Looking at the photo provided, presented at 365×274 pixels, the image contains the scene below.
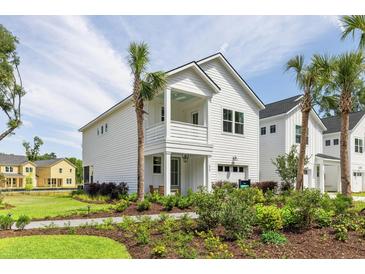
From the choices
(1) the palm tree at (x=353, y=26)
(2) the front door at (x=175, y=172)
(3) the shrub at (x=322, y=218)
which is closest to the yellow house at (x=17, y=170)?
(2) the front door at (x=175, y=172)

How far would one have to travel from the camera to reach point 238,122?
20156mm

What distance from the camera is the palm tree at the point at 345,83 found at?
12.1 meters

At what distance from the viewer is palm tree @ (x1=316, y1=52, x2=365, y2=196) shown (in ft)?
39.7

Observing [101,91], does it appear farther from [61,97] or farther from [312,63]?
[312,63]

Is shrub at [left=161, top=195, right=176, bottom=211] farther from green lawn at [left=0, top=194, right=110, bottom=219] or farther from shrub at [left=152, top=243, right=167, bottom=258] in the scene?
shrub at [left=152, top=243, right=167, bottom=258]

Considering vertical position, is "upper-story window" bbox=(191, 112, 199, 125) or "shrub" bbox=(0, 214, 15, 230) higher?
"upper-story window" bbox=(191, 112, 199, 125)

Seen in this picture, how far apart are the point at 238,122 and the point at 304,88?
5.23 m

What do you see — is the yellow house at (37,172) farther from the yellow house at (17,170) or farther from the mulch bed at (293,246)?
the mulch bed at (293,246)

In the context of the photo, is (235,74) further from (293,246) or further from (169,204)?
(293,246)

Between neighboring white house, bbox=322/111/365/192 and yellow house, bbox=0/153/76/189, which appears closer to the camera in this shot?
neighboring white house, bbox=322/111/365/192

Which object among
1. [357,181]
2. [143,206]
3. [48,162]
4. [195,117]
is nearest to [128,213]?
[143,206]

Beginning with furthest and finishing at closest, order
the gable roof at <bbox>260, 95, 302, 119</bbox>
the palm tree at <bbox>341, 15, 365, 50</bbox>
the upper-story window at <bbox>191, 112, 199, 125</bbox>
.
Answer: the gable roof at <bbox>260, 95, 302, 119</bbox> → the upper-story window at <bbox>191, 112, 199, 125</bbox> → the palm tree at <bbox>341, 15, 365, 50</bbox>

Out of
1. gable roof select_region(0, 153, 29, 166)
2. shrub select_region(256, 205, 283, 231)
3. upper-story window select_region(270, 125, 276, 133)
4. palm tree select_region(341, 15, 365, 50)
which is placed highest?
palm tree select_region(341, 15, 365, 50)

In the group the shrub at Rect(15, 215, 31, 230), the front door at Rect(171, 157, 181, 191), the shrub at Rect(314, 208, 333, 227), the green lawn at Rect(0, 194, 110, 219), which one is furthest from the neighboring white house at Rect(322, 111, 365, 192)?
the shrub at Rect(15, 215, 31, 230)
